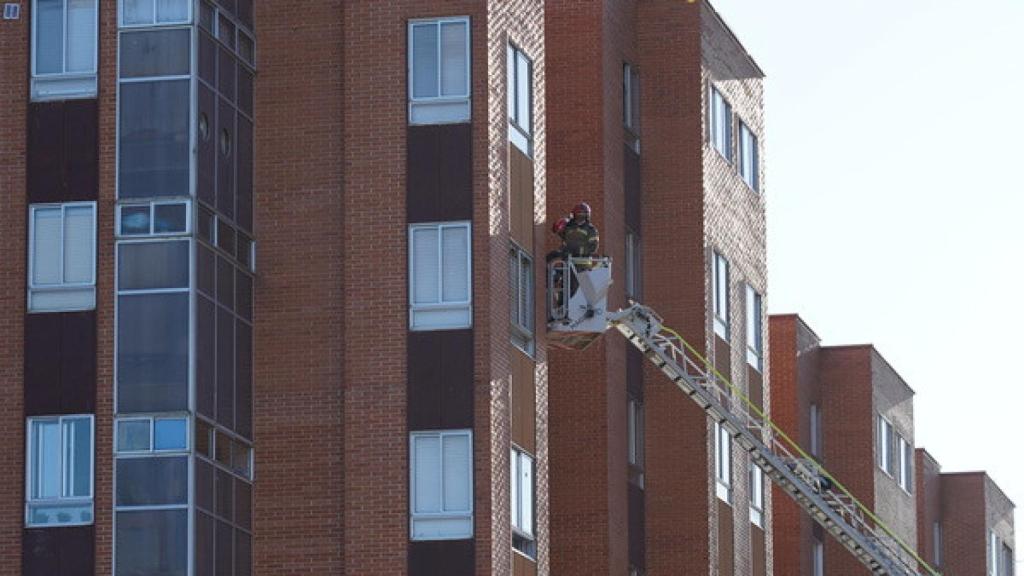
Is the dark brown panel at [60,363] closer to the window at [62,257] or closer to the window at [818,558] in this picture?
the window at [62,257]

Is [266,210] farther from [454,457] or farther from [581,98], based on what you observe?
[581,98]

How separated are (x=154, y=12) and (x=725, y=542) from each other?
19.7 m

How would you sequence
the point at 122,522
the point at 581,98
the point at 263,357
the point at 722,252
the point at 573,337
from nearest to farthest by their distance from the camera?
the point at 122,522, the point at 263,357, the point at 573,337, the point at 581,98, the point at 722,252

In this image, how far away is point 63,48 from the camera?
162 feet

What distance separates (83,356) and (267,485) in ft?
13.3

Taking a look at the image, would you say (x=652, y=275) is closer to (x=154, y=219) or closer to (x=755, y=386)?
(x=755, y=386)

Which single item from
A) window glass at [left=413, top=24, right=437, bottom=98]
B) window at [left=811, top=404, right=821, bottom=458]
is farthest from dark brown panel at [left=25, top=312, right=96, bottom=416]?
window at [left=811, top=404, right=821, bottom=458]

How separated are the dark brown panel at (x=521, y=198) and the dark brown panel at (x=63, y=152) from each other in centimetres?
760

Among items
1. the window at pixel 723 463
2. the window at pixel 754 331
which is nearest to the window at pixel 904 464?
the window at pixel 754 331

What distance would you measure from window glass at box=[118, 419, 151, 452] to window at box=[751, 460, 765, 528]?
21.3 metres

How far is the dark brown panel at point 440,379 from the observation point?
48.7 m

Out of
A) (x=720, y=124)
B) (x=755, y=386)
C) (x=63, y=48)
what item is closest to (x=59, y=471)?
(x=63, y=48)

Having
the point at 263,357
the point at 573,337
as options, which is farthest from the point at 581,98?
the point at 263,357

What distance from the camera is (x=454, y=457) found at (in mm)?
48656
